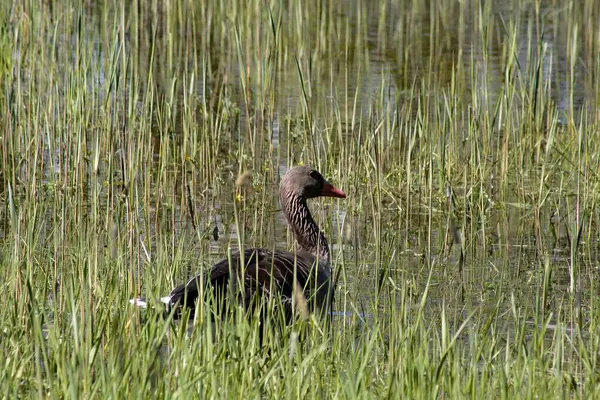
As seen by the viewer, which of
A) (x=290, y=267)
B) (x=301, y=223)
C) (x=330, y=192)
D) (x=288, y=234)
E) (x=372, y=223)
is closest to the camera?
(x=290, y=267)

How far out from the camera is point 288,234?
24.1 ft

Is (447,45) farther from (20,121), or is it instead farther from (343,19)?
(20,121)

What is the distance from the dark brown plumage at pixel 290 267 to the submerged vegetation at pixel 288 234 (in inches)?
7.3

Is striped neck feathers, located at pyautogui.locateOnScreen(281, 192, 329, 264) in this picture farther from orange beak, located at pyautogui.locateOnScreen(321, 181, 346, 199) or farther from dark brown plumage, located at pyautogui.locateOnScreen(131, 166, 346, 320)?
orange beak, located at pyautogui.locateOnScreen(321, 181, 346, 199)

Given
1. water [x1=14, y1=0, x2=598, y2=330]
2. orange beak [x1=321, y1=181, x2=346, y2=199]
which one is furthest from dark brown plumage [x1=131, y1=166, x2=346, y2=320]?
water [x1=14, y1=0, x2=598, y2=330]

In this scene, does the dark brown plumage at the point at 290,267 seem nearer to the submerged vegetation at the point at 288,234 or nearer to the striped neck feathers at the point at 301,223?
the striped neck feathers at the point at 301,223

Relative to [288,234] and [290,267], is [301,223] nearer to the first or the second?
[288,234]

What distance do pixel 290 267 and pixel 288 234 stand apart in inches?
68.3

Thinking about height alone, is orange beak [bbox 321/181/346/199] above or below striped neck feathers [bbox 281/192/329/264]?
above

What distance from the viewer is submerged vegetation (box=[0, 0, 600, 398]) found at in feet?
12.8

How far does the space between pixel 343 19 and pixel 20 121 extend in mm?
7917

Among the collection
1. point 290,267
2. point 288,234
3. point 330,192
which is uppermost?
point 330,192

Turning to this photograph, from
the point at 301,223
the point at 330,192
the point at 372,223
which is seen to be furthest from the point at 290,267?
the point at 372,223

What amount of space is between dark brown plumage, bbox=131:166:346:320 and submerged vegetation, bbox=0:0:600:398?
19 centimetres
